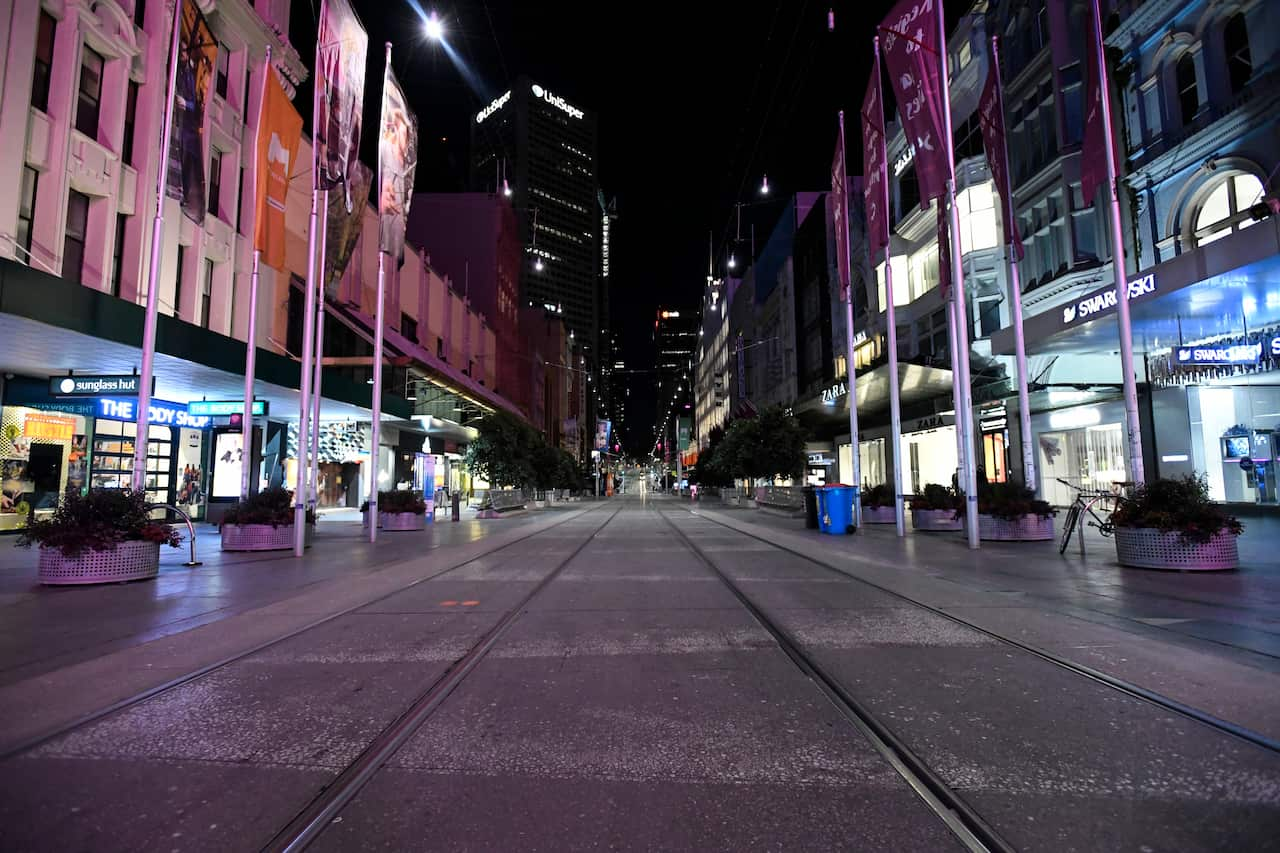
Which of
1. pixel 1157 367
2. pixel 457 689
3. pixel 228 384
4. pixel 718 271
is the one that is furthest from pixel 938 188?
pixel 718 271

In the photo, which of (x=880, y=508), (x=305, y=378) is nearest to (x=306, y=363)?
(x=305, y=378)

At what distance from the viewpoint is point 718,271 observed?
108 meters

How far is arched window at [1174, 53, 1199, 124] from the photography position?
20.6m

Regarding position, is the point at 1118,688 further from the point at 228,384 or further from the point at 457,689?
the point at 228,384

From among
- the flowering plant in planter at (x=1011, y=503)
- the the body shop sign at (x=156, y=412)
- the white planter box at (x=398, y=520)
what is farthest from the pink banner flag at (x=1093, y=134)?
the the body shop sign at (x=156, y=412)

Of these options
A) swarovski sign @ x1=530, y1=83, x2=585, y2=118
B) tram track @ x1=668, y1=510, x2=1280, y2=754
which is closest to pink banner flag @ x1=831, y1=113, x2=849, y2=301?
tram track @ x1=668, y1=510, x2=1280, y2=754

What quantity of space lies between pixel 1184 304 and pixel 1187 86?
9.60 m

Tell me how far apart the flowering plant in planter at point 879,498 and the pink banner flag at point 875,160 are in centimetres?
864

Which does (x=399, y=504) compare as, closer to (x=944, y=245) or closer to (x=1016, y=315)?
(x=944, y=245)

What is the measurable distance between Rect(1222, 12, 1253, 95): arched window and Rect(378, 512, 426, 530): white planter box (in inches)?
1065

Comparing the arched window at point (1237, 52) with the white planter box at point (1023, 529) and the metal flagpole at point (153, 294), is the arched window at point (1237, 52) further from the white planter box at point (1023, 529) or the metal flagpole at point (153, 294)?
the metal flagpole at point (153, 294)

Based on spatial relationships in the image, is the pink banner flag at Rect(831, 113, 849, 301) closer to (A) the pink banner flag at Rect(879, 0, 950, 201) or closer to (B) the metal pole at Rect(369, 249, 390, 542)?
(A) the pink banner flag at Rect(879, 0, 950, 201)

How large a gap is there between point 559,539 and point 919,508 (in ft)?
33.8

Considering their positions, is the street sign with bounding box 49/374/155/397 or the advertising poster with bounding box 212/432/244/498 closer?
the street sign with bounding box 49/374/155/397
